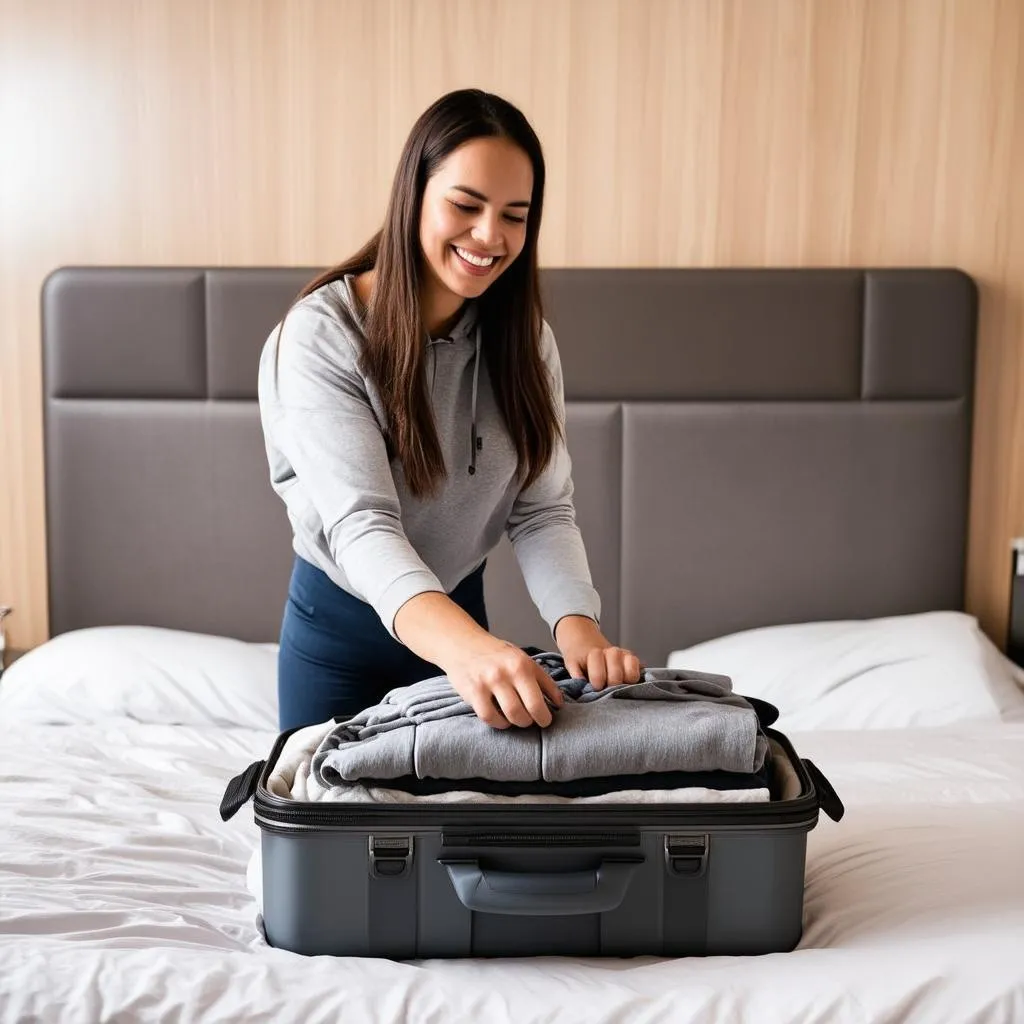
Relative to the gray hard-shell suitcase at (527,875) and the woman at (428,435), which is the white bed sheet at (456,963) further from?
the woman at (428,435)

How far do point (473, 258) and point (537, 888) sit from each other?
0.75 meters

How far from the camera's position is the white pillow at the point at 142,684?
8.02 feet

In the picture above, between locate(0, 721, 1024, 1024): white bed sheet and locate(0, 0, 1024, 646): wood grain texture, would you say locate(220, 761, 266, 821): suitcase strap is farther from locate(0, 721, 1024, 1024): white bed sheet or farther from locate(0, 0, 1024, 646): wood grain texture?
locate(0, 0, 1024, 646): wood grain texture

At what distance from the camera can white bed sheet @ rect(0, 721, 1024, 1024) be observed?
3.62 ft

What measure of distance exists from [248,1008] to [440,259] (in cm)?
87

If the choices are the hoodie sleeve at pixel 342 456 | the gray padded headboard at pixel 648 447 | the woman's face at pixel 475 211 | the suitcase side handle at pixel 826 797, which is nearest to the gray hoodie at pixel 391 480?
the hoodie sleeve at pixel 342 456

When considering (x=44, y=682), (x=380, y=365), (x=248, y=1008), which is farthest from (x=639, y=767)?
(x=44, y=682)

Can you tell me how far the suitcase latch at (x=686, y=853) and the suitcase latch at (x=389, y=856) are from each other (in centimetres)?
25

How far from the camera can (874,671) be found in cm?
254

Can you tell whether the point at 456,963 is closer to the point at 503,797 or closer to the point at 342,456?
the point at 503,797

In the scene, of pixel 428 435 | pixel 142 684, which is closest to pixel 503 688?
pixel 428 435

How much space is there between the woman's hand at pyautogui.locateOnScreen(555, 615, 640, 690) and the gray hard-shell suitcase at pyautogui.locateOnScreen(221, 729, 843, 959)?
0.66 ft

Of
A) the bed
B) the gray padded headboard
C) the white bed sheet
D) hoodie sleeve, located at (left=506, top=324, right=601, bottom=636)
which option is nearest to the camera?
the white bed sheet

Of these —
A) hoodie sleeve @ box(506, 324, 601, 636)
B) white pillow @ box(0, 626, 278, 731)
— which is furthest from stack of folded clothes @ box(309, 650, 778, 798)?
white pillow @ box(0, 626, 278, 731)
